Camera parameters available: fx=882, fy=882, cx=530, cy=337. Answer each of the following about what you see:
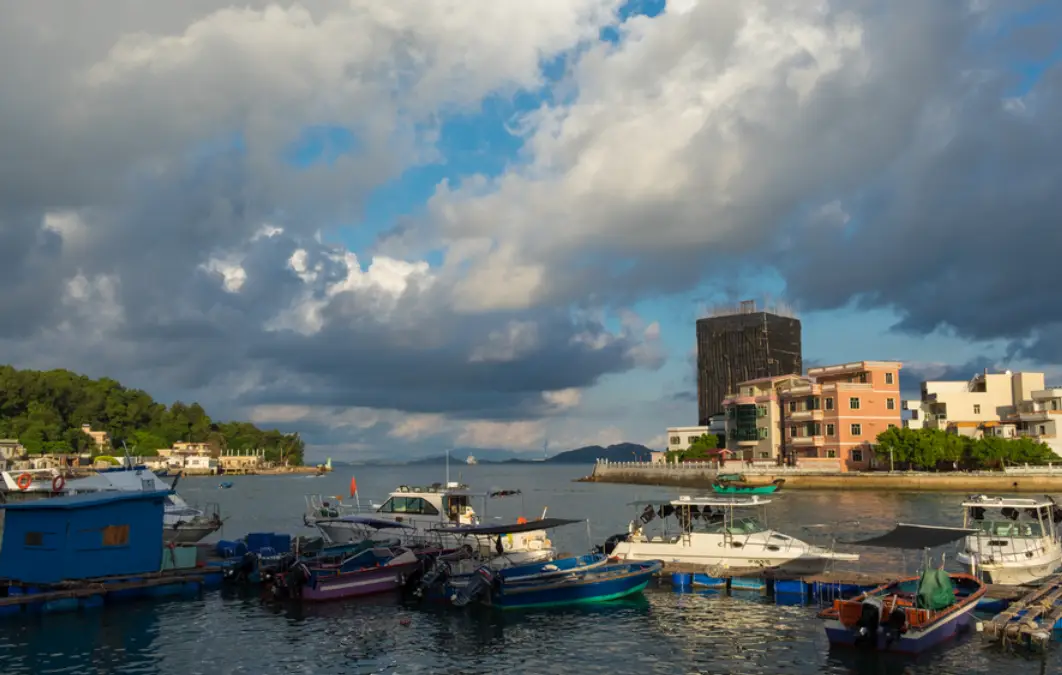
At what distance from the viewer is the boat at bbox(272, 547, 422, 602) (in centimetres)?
3275

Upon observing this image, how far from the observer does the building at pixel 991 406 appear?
124 m

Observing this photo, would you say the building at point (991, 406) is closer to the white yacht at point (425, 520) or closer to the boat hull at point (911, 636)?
the white yacht at point (425, 520)

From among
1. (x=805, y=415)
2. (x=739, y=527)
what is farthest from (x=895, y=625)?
(x=805, y=415)

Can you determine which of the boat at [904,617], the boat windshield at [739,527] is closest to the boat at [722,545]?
the boat windshield at [739,527]

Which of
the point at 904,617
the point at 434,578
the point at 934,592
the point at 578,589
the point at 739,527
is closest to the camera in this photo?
the point at 904,617

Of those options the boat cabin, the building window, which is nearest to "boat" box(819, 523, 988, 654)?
the boat cabin

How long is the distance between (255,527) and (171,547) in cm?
3459

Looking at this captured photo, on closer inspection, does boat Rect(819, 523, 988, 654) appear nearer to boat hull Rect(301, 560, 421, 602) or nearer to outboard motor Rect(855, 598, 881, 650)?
outboard motor Rect(855, 598, 881, 650)

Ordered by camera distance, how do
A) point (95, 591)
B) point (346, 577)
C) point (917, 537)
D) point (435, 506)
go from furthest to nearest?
point (435, 506)
point (346, 577)
point (95, 591)
point (917, 537)

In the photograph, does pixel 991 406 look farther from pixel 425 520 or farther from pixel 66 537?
pixel 66 537

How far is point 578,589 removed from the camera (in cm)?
3141

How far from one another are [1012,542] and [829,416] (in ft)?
300

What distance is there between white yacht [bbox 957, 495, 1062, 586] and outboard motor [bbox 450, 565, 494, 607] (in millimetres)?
16796

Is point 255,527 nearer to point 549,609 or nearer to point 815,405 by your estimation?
point 549,609
